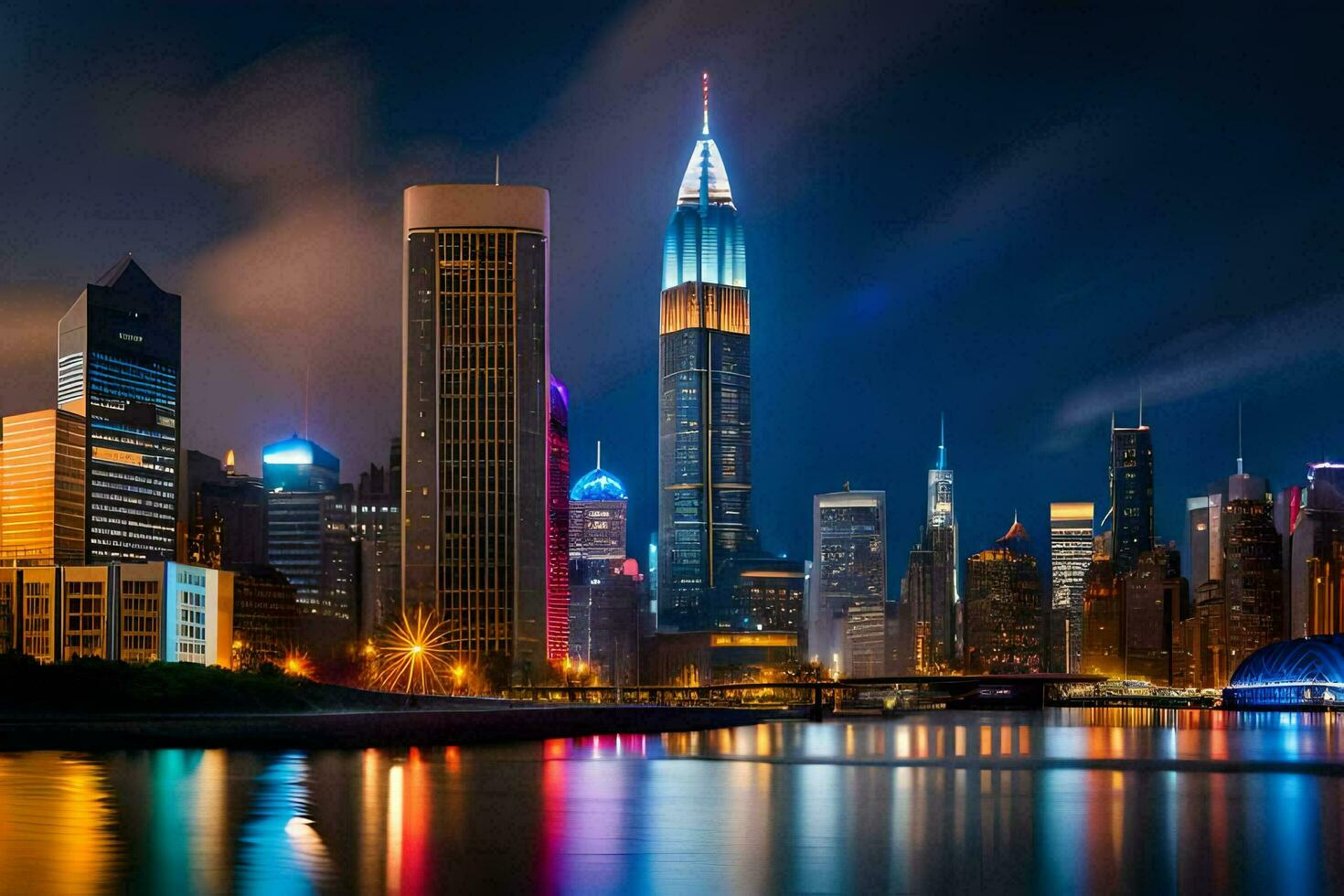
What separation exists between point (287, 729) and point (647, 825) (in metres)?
56.4

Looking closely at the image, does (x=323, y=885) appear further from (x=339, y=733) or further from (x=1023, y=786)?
(x=339, y=733)

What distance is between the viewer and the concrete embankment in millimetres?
97375

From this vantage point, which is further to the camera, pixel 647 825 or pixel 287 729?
pixel 287 729

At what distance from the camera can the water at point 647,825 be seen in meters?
42.9

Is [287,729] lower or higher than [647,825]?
lower

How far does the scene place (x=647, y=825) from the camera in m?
57.1

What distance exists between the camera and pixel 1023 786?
80.4m

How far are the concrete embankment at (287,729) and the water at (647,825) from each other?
5567 millimetres

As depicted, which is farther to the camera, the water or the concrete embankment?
the concrete embankment

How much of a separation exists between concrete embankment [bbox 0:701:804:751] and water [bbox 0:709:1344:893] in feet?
18.3

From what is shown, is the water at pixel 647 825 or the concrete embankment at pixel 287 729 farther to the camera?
the concrete embankment at pixel 287 729

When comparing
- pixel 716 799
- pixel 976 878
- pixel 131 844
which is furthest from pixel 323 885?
pixel 716 799

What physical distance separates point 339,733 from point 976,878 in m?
71.8

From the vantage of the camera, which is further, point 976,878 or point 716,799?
point 716,799
